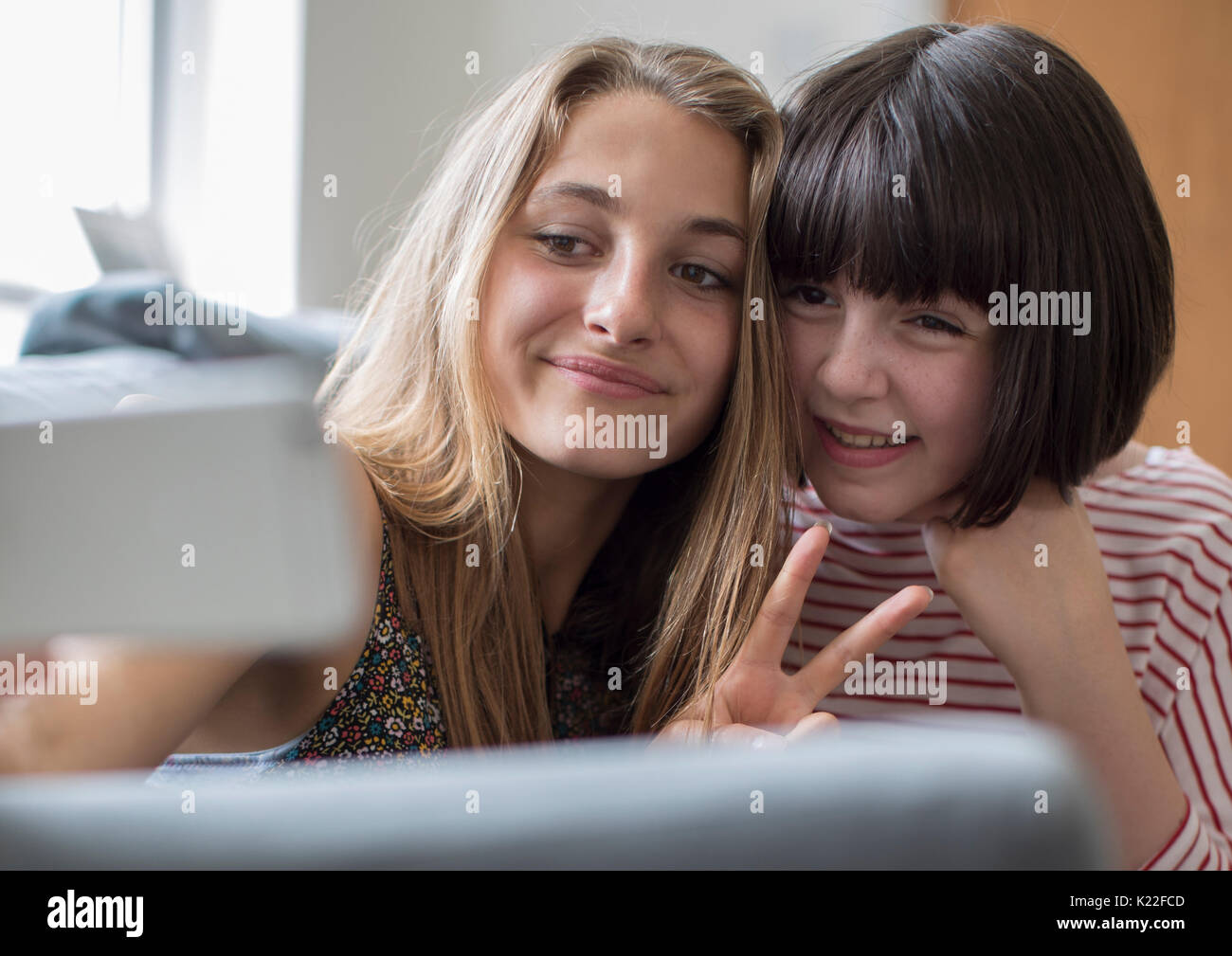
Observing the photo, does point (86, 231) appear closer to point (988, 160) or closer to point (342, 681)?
point (342, 681)

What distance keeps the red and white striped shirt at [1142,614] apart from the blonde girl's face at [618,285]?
240mm

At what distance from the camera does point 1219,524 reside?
1008mm

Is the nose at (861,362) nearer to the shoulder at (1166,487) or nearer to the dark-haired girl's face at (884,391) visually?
the dark-haired girl's face at (884,391)

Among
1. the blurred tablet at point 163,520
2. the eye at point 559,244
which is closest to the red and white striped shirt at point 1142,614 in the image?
the eye at point 559,244

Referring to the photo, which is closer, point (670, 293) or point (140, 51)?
point (670, 293)

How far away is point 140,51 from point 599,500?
5.89 feet

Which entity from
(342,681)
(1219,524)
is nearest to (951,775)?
(342,681)

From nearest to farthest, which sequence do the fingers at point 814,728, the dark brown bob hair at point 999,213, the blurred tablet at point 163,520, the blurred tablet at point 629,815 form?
the blurred tablet at point 629,815
the blurred tablet at point 163,520
the fingers at point 814,728
the dark brown bob hair at point 999,213

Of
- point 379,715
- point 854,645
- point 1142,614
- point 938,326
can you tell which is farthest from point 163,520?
point 1142,614

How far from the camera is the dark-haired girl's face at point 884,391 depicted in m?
0.83

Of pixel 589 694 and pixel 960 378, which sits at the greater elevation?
pixel 960 378

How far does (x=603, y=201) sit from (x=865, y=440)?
11.4 inches

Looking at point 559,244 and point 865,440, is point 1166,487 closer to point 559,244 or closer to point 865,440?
point 865,440

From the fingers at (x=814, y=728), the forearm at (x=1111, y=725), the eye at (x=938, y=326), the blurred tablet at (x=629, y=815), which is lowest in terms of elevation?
the forearm at (x=1111, y=725)
